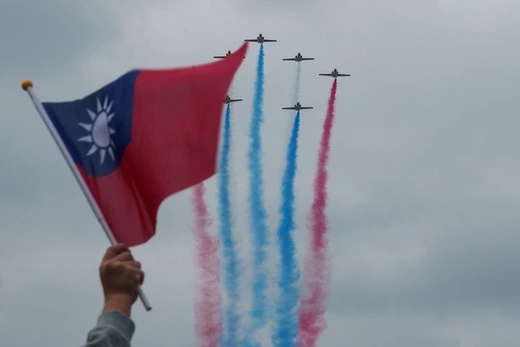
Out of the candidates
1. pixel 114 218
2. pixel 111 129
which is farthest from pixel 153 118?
pixel 114 218

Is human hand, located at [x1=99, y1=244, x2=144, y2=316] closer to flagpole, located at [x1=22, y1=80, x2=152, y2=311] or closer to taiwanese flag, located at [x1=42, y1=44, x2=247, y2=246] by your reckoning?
flagpole, located at [x1=22, y1=80, x2=152, y2=311]

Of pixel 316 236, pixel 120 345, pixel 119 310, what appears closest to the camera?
pixel 120 345

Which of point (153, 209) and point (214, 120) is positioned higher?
point (214, 120)


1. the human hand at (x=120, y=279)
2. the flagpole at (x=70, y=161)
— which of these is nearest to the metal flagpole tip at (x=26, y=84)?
the flagpole at (x=70, y=161)

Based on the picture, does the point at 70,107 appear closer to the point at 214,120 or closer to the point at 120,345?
the point at 214,120

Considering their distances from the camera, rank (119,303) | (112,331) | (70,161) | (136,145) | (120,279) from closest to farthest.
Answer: (112,331) < (119,303) < (120,279) < (70,161) < (136,145)

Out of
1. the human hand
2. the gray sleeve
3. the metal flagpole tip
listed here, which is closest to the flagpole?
the metal flagpole tip

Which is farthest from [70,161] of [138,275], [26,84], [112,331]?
[112,331]

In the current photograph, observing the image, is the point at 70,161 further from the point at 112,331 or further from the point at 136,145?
the point at 112,331
